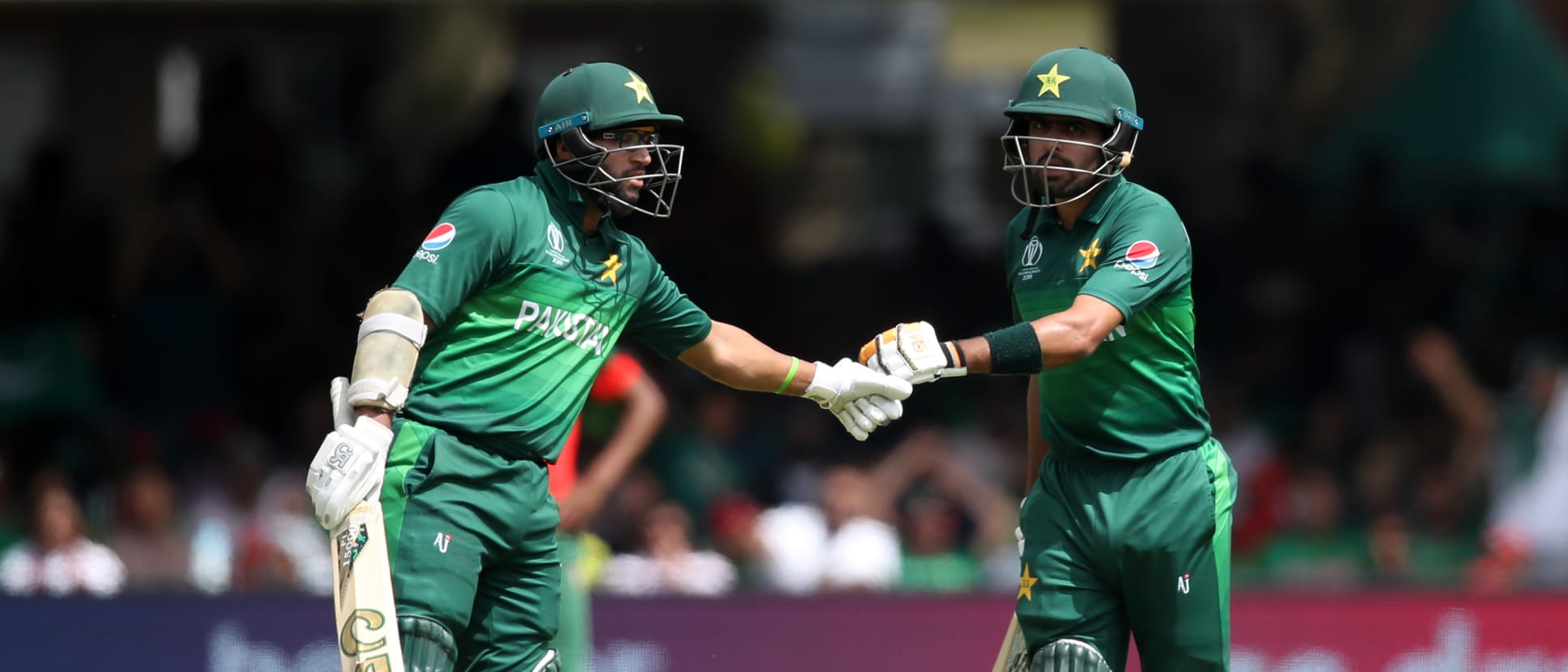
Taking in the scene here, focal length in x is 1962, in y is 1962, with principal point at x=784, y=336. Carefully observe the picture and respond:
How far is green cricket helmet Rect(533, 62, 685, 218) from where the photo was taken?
496cm

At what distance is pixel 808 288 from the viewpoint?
11484mm

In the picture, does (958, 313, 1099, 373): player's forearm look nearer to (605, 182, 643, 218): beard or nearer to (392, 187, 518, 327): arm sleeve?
(605, 182, 643, 218): beard

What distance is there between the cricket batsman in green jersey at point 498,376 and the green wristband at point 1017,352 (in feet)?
1.39

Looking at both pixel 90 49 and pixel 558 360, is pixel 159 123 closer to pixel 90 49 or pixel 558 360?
pixel 90 49

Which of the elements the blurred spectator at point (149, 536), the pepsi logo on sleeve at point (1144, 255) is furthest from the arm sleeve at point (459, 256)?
the blurred spectator at point (149, 536)

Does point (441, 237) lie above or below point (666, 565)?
above

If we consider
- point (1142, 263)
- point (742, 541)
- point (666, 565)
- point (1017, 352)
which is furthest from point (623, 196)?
point (742, 541)

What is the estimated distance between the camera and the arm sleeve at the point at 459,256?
182 inches

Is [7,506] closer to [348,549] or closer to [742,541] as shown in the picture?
[742,541]

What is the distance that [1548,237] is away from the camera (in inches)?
428

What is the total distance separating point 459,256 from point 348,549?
74cm

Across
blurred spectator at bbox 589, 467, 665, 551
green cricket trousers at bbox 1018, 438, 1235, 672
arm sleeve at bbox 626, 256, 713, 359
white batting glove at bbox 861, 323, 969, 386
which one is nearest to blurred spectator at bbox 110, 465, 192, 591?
blurred spectator at bbox 589, 467, 665, 551

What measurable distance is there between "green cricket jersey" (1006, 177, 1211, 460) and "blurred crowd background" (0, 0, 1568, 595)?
2931mm

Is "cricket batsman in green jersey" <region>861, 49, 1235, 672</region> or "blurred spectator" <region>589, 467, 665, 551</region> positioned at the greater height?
"cricket batsman in green jersey" <region>861, 49, 1235, 672</region>
